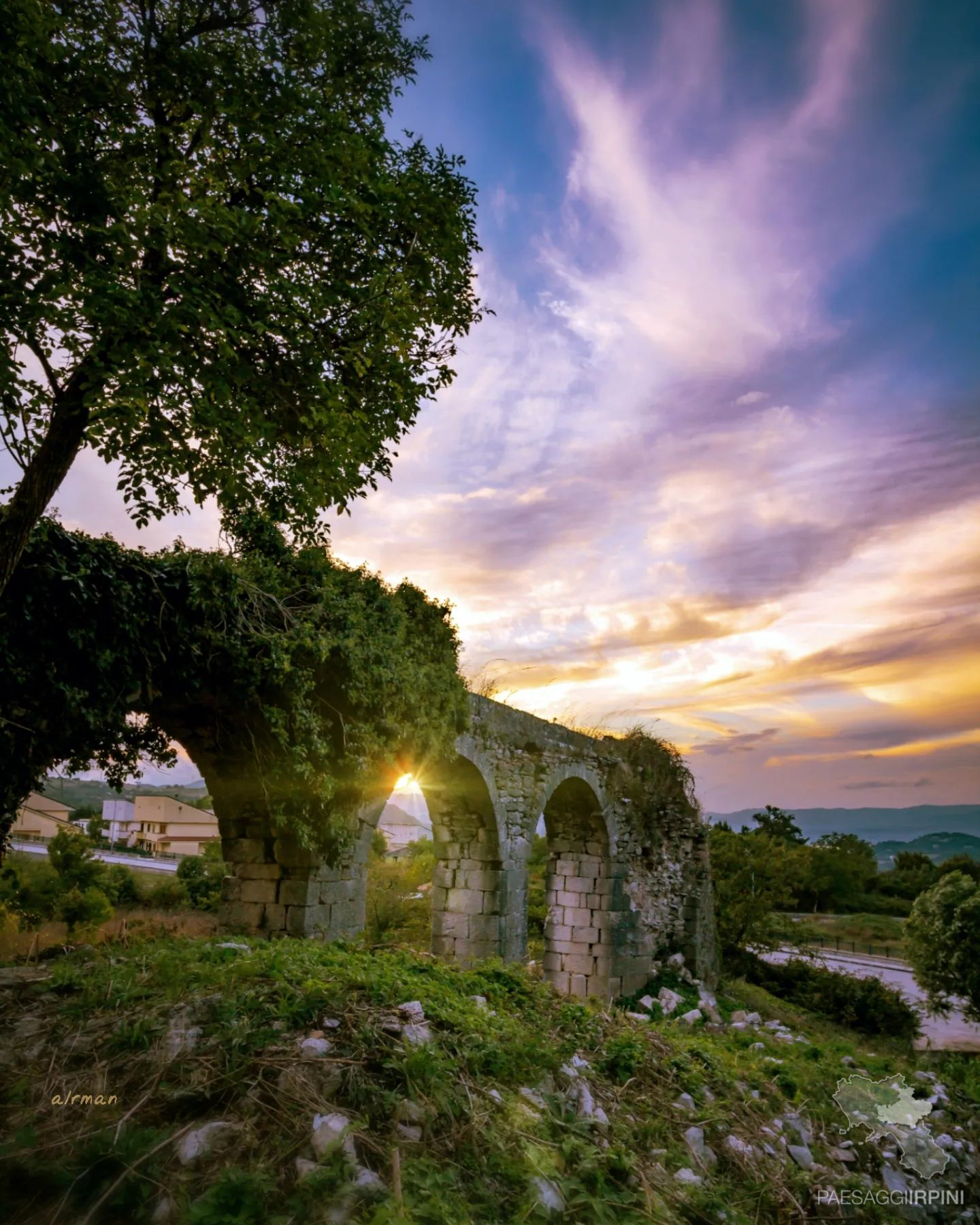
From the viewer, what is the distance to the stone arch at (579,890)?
40.8 feet

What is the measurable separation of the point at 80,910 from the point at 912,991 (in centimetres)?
2273

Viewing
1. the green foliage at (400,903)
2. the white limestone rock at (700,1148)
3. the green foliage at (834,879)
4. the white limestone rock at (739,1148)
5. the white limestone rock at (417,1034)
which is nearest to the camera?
the white limestone rock at (417,1034)

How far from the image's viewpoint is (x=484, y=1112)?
3113 millimetres

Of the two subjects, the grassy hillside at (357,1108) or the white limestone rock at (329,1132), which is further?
the white limestone rock at (329,1132)

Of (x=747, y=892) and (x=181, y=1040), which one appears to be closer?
(x=181, y=1040)

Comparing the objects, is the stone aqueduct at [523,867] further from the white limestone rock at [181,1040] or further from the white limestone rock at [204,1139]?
the white limestone rock at [204,1139]

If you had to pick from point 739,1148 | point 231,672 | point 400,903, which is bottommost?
point 739,1148

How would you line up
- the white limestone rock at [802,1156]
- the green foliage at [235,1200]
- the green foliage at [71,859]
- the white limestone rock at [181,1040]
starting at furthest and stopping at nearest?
the green foliage at [71,859]
the white limestone rock at [802,1156]
the white limestone rock at [181,1040]
the green foliage at [235,1200]

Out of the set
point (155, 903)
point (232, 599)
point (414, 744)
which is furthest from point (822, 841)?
point (232, 599)

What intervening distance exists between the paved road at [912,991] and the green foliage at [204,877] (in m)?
14.5

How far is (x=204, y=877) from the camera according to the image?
19500mm

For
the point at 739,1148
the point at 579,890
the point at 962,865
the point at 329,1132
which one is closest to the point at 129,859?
the point at 579,890

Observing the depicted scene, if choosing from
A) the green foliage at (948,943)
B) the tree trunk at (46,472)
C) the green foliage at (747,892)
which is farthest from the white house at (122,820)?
the tree trunk at (46,472)

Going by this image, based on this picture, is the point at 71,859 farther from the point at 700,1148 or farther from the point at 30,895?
the point at 700,1148
